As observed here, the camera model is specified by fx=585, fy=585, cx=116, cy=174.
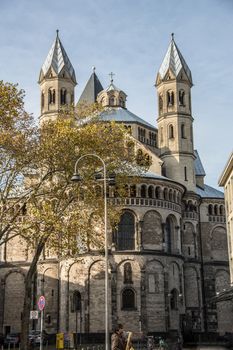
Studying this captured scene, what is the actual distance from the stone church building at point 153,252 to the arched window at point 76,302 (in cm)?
9

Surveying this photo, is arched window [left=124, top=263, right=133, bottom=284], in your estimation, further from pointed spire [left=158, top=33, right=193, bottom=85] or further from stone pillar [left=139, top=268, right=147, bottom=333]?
pointed spire [left=158, top=33, right=193, bottom=85]

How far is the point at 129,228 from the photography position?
168ft

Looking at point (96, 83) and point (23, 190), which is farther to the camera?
point (96, 83)

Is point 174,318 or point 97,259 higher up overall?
point 97,259

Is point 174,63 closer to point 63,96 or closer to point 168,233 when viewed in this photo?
point 63,96

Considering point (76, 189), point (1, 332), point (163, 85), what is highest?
point (163, 85)

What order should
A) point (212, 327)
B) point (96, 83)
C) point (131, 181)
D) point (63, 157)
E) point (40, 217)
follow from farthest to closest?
1. point (96, 83)
2. point (212, 327)
3. point (131, 181)
4. point (63, 157)
5. point (40, 217)

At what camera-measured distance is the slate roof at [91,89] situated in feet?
265

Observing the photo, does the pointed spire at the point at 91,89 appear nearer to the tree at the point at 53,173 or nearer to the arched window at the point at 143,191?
the arched window at the point at 143,191

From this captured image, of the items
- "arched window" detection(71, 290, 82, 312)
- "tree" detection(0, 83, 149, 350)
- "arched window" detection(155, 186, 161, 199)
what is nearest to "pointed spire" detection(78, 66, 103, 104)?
"arched window" detection(155, 186, 161, 199)

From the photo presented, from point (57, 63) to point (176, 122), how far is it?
13.7m

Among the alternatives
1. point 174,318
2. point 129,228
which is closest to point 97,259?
point 129,228

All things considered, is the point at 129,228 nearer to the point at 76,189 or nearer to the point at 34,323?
the point at 34,323

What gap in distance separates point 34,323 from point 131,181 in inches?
931
